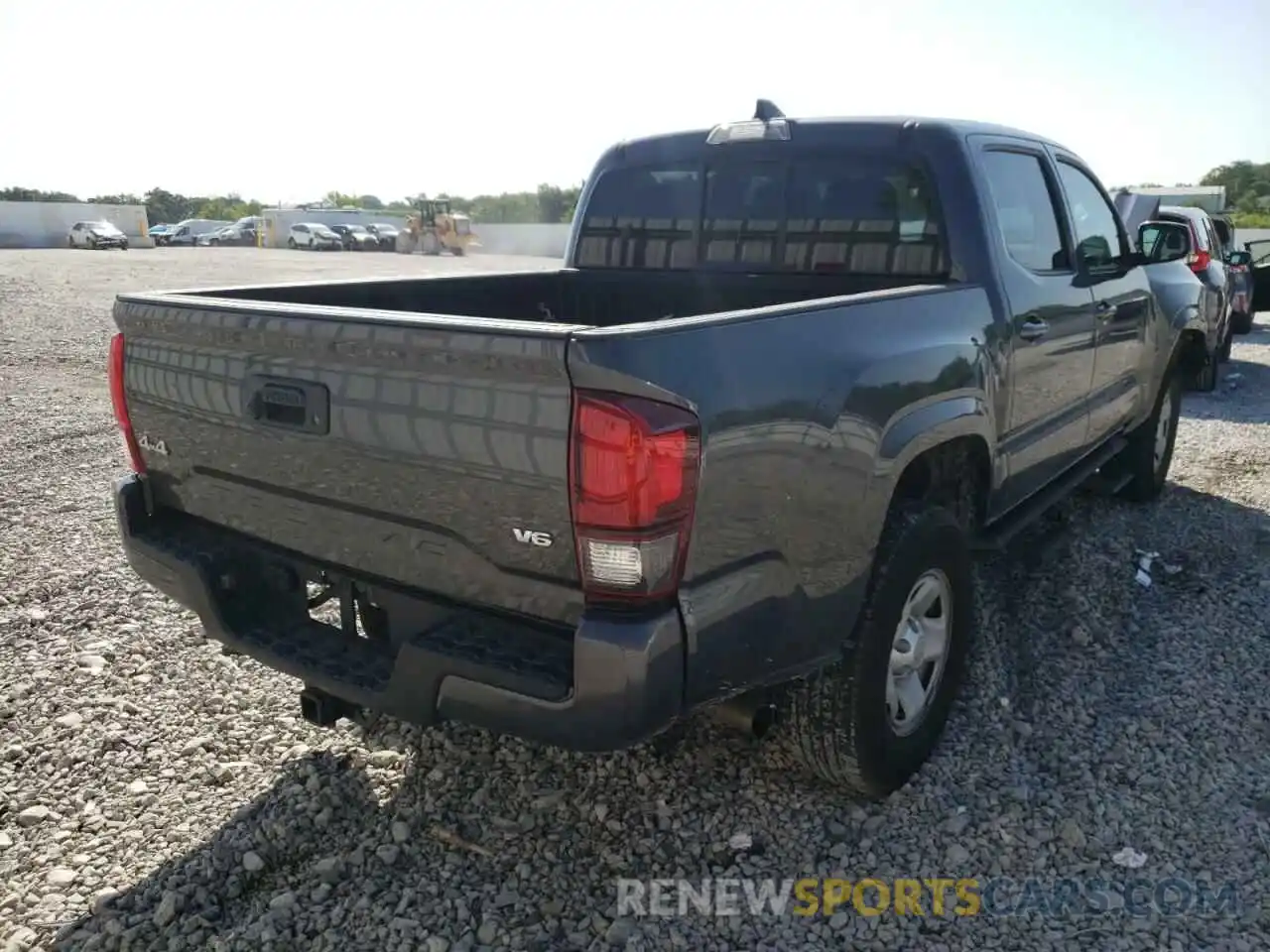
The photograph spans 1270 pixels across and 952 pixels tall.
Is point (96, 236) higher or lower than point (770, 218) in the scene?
lower

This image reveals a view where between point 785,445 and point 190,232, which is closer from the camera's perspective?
point 785,445

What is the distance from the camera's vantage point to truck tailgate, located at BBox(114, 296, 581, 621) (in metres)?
2.09

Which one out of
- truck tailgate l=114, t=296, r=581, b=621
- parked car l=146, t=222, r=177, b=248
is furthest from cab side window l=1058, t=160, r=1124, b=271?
parked car l=146, t=222, r=177, b=248

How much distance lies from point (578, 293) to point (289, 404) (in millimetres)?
2119

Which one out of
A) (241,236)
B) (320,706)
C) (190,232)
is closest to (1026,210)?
(320,706)

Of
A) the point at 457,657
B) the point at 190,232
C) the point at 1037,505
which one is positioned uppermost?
the point at 457,657

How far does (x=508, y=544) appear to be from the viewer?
2.19m

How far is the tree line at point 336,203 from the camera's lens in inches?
2511

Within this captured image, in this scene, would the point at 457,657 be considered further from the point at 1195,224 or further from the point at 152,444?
the point at 1195,224

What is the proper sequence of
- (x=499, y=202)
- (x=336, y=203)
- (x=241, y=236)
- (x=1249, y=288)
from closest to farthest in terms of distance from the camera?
1. (x=1249, y=288)
2. (x=241, y=236)
3. (x=499, y=202)
4. (x=336, y=203)

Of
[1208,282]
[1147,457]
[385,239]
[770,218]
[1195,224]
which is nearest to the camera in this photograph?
[770,218]

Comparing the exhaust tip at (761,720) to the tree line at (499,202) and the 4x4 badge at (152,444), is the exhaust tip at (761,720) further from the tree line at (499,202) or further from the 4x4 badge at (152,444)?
the tree line at (499,202)

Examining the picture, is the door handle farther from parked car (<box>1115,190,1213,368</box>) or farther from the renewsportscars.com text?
the renewsportscars.com text

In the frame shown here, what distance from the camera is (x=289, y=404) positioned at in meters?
2.45
